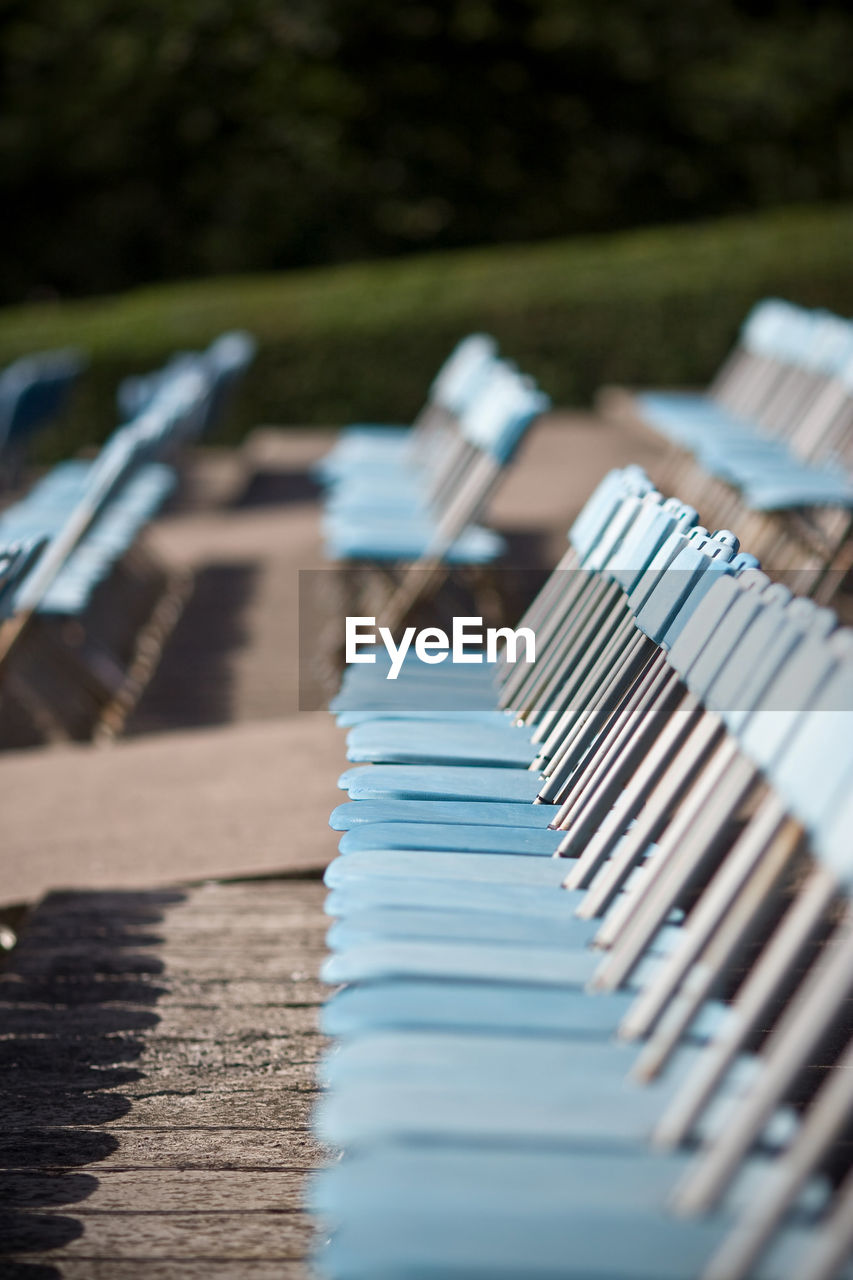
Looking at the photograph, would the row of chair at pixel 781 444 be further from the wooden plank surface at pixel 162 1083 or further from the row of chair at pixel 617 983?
the row of chair at pixel 617 983

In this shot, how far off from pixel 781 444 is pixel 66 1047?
5.27m

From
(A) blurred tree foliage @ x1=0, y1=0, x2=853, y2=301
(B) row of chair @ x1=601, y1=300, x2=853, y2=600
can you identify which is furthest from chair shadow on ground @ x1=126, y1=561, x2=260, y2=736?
(A) blurred tree foliage @ x1=0, y1=0, x2=853, y2=301

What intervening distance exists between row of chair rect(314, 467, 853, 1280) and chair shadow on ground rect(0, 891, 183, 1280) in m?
0.42

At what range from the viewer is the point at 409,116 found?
2092 cm

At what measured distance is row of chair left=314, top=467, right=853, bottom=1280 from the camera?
176cm

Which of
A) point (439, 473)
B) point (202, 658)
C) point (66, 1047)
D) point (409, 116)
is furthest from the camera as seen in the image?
point (409, 116)

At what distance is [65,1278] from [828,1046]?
4.75 ft

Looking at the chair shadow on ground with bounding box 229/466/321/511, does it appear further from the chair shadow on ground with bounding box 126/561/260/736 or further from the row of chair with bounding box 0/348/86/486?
the chair shadow on ground with bounding box 126/561/260/736

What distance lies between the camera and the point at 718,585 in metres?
2.60

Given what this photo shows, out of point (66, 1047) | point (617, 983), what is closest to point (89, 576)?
point (66, 1047)

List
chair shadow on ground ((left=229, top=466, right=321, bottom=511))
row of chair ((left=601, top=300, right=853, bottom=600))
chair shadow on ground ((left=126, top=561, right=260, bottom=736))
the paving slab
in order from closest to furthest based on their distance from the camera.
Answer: the paving slab
chair shadow on ground ((left=126, top=561, right=260, bottom=736))
row of chair ((left=601, top=300, right=853, bottom=600))
chair shadow on ground ((left=229, top=466, right=321, bottom=511))

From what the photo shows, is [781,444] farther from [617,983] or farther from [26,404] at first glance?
[617,983]

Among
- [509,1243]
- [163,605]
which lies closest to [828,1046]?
[509,1243]

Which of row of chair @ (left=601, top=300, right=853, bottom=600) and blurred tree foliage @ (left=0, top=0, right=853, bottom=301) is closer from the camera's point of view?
row of chair @ (left=601, top=300, right=853, bottom=600)
